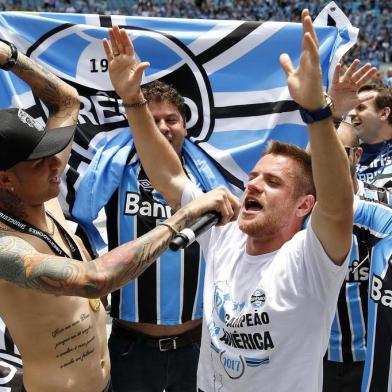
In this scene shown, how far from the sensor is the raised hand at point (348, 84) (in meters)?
2.05

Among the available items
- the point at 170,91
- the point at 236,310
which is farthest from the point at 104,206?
the point at 236,310

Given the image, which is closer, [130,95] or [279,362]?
[279,362]

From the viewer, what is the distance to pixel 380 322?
2367 millimetres

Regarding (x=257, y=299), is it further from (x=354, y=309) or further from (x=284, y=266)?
(x=354, y=309)

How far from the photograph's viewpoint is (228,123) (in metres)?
3.28

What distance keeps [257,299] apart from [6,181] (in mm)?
871

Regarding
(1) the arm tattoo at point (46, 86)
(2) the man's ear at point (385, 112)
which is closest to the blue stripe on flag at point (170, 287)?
(1) the arm tattoo at point (46, 86)

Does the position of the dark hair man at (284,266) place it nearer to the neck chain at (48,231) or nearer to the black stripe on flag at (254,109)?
the neck chain at (48,231)

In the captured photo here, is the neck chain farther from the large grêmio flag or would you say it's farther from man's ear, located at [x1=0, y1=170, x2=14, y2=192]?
the large grêmio flag

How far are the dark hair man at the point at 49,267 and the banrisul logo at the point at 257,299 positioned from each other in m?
0.25

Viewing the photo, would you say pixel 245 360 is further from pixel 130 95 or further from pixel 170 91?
pixel 170 91

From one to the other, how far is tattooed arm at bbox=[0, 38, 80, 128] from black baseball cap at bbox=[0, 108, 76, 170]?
46 centimetres

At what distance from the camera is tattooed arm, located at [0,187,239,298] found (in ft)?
5.63

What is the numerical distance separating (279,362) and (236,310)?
0.20 m
